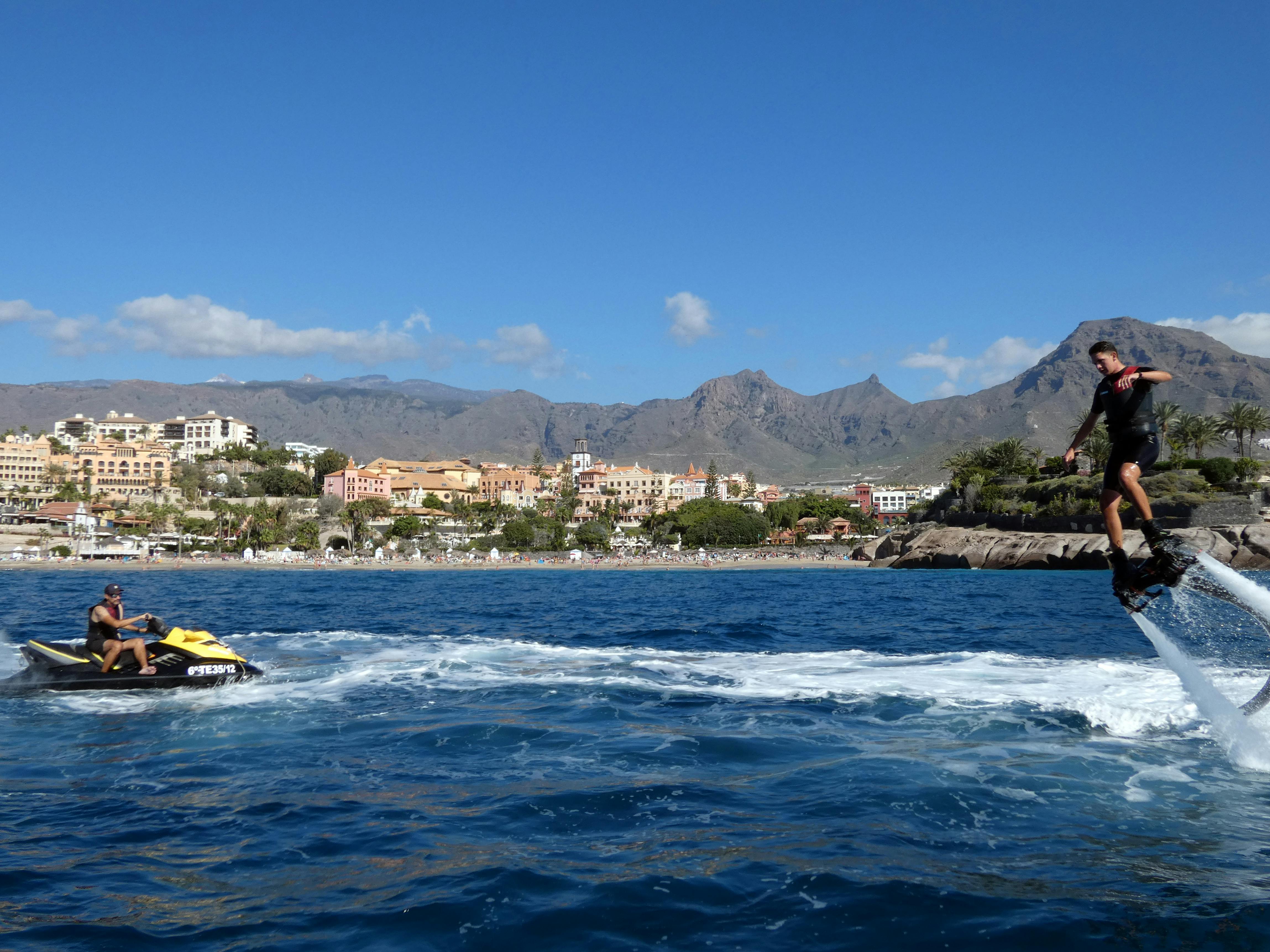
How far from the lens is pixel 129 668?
16531 millimetres

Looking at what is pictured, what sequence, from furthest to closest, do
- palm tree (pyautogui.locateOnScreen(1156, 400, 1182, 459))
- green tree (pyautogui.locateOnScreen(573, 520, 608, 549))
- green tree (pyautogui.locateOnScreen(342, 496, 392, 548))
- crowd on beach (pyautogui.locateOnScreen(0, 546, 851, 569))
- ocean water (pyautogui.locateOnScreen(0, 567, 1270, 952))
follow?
green tree (pyautogui.locateOnScreen(342, 496, 392, 548)) < green tree (pyautogui.locateOnScreen(573, 520, 608, 549)) < crowd on beach (pyautogui.locateOnScreen(0, 546, 851, 569)) < palm tree (pyautogui.locateOnScreen(1156, 400, 1182, 459)) < ocean water (pyautogui.locateOnScreen(0, 567, 1270, 952))

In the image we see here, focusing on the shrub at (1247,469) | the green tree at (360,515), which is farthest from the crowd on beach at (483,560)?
the shrub at (1247,469)

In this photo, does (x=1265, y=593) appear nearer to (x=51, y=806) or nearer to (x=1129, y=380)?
(x=1129, y=380)

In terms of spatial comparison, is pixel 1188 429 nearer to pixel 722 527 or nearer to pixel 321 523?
pixel 722 527

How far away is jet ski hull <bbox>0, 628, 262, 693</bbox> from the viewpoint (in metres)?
16.3

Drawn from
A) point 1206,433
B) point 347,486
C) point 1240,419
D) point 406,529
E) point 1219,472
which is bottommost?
point 406,529

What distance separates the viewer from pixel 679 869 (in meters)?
7.82

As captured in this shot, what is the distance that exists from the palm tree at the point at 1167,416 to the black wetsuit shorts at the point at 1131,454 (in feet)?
249

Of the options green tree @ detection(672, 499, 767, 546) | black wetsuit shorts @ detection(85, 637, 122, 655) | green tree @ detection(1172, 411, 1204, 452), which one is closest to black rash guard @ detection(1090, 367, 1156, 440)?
black wetsuit shorts @ detection(85, 637, 122, 655)

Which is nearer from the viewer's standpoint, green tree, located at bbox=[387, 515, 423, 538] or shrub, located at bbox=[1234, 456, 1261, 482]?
shrub, located at bbox=[1234, 456, 1261, 482]

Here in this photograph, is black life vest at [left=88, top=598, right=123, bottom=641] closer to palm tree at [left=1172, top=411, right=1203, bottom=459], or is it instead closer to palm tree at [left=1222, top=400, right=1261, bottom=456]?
palm tree at [left=1172, top=411, right=1203, bottom=459]

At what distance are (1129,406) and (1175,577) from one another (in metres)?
1.81

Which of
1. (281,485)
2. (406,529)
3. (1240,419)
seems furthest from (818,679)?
(281,485)

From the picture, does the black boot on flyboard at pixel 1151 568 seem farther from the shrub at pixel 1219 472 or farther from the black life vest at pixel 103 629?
the shrub at pixel 1219 472
